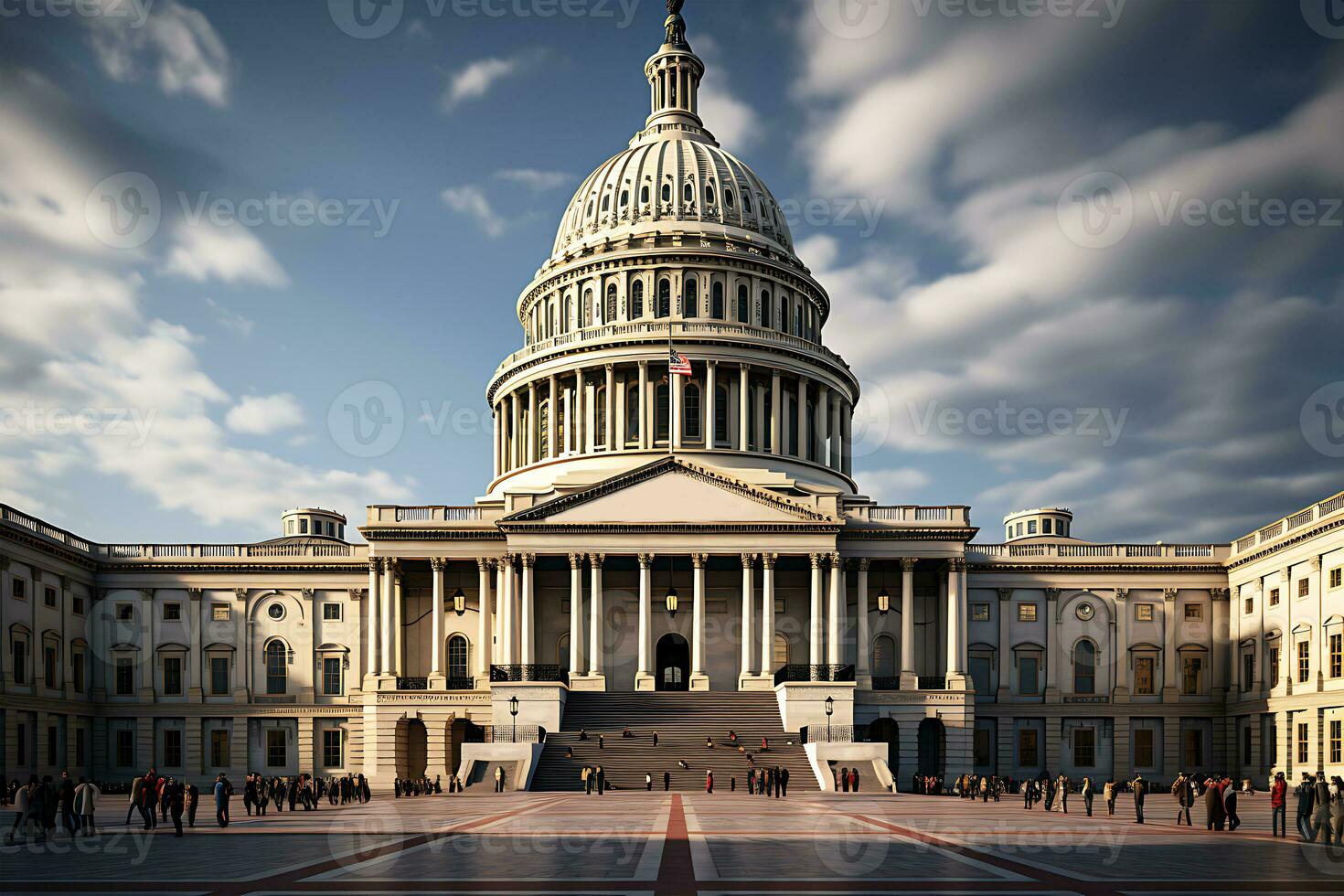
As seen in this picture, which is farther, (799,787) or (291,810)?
(799,787)

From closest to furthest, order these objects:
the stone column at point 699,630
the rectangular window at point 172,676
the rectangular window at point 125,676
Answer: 1. the stone column at point 699,630
2. the rectangular window at point 125,676
3. the rectangular window at point 172,676

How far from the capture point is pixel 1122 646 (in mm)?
82188

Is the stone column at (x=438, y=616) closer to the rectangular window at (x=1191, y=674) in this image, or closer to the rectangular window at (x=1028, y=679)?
the rectangular window at (x=1028, y=679)

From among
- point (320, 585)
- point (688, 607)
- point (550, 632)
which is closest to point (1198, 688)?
point (688, 607)

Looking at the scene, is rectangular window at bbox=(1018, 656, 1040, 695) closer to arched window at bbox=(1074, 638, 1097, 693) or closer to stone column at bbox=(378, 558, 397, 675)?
arched window at bbox=(1074, 638, 1097, 693)

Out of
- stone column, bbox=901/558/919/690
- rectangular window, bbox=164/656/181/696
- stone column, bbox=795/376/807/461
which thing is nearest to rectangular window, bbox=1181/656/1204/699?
stone column, bbox=901/558/919/690

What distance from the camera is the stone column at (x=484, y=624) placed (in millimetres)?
77875

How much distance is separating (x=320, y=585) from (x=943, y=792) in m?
A: 42.6

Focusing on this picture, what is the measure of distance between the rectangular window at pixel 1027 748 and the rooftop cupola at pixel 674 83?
58.4 m

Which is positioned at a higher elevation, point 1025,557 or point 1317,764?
point 1025,557

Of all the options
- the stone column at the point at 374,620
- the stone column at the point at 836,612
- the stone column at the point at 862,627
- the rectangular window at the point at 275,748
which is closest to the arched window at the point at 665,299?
the stone column at the point at 862,627

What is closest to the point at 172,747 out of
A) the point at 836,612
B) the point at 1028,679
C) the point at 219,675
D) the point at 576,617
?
the point at 219,675

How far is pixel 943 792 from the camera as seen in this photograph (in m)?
69.1

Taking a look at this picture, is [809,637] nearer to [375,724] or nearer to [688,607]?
[688,607]
